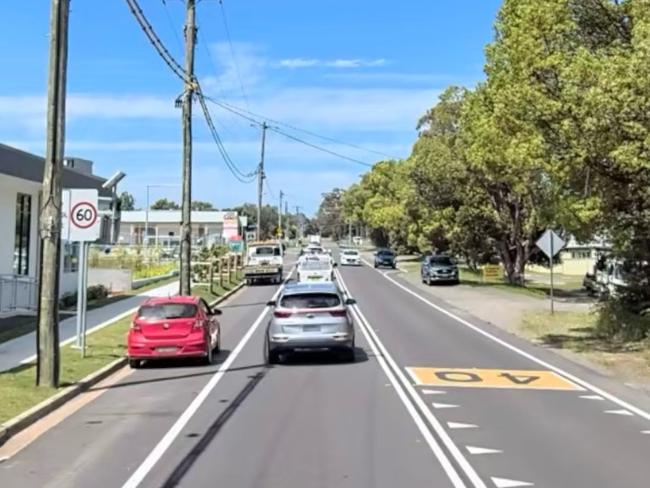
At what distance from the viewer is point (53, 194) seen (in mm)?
13656

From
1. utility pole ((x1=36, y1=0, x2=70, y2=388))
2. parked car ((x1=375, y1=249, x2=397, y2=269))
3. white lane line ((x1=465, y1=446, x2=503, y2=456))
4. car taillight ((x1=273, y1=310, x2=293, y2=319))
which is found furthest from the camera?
parked car ((x1=375, y1=249, x2=397, y2=269))

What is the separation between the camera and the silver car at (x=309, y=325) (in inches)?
666

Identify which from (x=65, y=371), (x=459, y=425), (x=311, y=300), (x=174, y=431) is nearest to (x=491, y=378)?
(x=311, y=300)

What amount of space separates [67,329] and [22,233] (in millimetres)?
6733

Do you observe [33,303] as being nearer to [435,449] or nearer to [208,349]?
[208,349]

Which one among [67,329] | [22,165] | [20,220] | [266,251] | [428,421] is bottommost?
[67,329]

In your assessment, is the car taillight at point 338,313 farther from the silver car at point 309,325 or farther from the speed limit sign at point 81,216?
A: the speed limit sign at point 81,216

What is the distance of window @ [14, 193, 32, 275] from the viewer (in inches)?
1078

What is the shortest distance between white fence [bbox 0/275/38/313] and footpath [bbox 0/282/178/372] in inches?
66.9

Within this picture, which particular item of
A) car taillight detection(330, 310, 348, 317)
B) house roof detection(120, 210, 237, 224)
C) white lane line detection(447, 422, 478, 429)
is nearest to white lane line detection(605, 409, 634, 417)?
white lane line detection(447, 422, 478, 429)

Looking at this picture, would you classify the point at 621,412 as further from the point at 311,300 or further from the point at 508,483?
the point at 311,300

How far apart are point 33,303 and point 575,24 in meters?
18.2

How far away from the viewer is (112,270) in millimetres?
37219

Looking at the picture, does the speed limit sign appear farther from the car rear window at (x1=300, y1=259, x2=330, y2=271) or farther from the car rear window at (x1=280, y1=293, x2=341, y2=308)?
the car rear window at (x1=300, y1=259, x2=330, y2=271)
